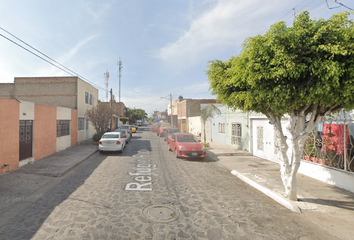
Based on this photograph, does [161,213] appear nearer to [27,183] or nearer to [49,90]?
[27,183]

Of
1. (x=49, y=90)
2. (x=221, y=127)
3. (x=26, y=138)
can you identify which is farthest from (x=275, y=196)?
(x=49, y=90)

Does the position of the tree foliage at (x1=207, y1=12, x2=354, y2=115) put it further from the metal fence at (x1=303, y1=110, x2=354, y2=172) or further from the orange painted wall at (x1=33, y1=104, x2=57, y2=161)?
the orange painted wall at (x1=33, y1=104, x2=57, y2=161)

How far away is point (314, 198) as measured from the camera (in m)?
5.33

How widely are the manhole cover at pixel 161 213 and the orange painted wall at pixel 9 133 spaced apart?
6.58 m

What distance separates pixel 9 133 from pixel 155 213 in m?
7.24

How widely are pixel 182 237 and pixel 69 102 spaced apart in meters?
17.3

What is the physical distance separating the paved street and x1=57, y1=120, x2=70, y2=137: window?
7167 millimetres

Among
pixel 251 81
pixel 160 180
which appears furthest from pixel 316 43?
pixel 160 180

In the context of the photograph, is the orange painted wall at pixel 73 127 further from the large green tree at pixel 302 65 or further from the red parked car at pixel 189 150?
the large green tree at pixel 302 65

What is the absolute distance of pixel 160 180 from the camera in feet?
22.5

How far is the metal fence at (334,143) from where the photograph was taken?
628cm

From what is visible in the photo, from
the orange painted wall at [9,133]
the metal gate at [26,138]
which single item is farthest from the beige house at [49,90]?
the orange painted wall at [9,133]

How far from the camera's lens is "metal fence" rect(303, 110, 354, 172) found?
6.28 meters

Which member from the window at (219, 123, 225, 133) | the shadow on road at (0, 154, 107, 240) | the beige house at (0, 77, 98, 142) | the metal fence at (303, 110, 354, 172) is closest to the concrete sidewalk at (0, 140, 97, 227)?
the shadow on road at (0, 154, 107, 240)
